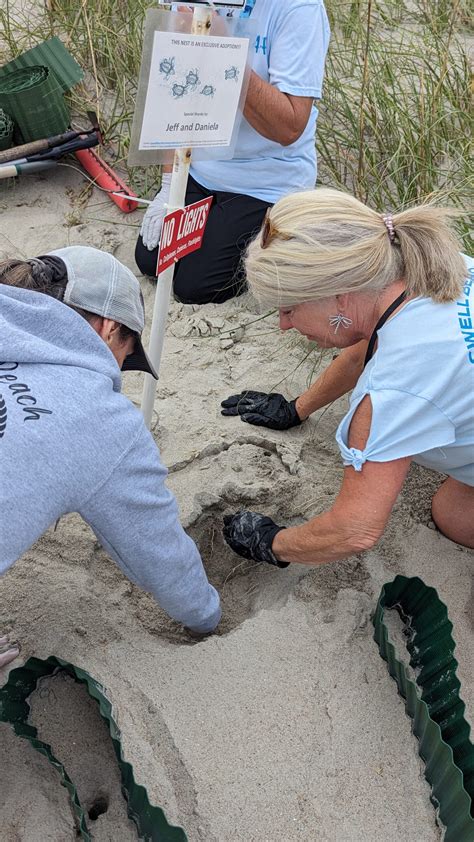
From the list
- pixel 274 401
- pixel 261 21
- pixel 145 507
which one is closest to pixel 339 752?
pixel 145 507

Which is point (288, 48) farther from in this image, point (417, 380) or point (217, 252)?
point (417, 380)

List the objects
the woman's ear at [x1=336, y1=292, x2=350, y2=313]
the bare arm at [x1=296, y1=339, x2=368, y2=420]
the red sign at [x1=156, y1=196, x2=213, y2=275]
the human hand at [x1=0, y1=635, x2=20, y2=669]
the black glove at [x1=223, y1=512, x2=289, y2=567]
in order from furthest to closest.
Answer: the bare arm at [x1=296, y1=339, x2=368, y2=420] < the black glove at [x1=223, y1=512, x2=289, y2=567] < the red sign at [x1=156, y1=196, x2=213, y2=275] < the human hand at [x1=0, y1=635, x2=20, y2=669] < the woman's ear at [x1=336, y1=292, x2=350, y2=313]

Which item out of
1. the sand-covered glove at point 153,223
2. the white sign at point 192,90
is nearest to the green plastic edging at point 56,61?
the sand-covered glove at point 153,223

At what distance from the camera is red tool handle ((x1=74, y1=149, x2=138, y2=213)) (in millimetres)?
3766

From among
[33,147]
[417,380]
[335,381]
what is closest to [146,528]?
[417,380]

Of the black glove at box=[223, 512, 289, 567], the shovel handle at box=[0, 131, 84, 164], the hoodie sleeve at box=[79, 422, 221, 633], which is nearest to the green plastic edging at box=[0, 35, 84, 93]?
the shovel handle at box=[0, 131, 84, 164]

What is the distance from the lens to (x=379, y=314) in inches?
74.2

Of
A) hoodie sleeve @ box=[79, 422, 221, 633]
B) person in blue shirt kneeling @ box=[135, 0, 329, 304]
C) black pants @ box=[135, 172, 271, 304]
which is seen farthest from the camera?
black pants @ box=[135, 172, 271, 304]

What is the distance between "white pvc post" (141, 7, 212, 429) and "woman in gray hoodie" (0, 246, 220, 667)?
39 cm

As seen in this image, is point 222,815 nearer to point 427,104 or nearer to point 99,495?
point 99,495

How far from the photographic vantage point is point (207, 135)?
2090 millimetres

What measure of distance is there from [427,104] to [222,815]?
301cm

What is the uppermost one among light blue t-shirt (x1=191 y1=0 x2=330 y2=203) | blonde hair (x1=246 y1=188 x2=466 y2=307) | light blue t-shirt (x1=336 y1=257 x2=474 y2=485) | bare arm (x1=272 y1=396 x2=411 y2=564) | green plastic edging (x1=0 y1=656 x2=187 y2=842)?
light blue t-shirt (x1=191 y1=0 x2=330 y2=203)

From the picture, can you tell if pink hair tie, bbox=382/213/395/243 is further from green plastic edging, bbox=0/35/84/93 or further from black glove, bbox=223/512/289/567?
green plastic edging, bbox=0/35/84/93
